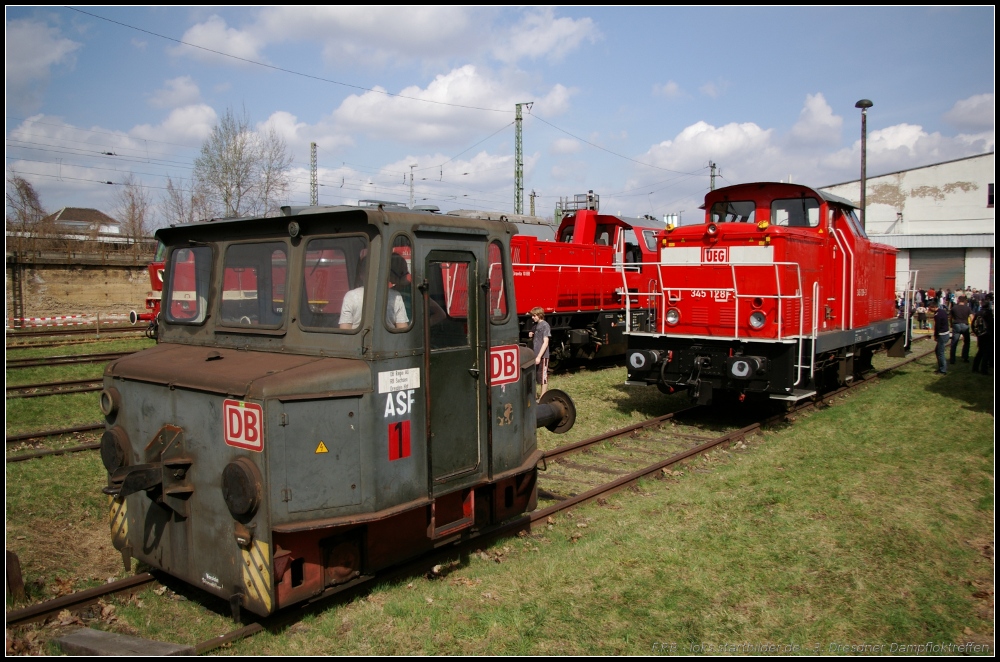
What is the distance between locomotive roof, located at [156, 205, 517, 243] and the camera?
4.70 metres

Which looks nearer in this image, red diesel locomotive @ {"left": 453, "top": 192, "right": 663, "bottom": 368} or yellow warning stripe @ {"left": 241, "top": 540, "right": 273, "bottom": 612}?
yellow warning stripe @ {"left": 241, "top": 540, "right": 273, "bottom": 612}

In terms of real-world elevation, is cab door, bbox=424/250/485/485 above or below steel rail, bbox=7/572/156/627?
above

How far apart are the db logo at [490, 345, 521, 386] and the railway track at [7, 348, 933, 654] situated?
4.80 ft

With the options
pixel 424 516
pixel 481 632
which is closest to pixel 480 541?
pixel 424 516

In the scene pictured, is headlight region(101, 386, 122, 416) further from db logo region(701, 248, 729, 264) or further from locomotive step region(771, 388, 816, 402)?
db logo region(701, 248, 729, 264)

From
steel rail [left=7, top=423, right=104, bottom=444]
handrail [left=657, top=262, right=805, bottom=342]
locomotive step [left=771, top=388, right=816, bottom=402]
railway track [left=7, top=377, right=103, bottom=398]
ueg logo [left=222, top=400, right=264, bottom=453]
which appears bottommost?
steel rail [left=7, top=423, right=104, bottom=444]

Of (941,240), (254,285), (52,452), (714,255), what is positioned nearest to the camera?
(254,285)

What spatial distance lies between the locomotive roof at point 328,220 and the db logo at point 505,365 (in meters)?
1.01

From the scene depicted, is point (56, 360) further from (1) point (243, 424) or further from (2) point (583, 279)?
(1) point (243, 424)

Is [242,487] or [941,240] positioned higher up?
[941,240]

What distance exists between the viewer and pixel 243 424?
4309 mm

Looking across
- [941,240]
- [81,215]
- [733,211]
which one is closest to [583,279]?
[733,211]

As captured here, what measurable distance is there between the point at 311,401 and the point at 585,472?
197 inches

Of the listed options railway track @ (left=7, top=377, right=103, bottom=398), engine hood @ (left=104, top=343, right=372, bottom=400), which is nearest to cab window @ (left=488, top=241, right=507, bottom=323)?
engine hood @ (left=104, top=343, right=372, bottom=400)
